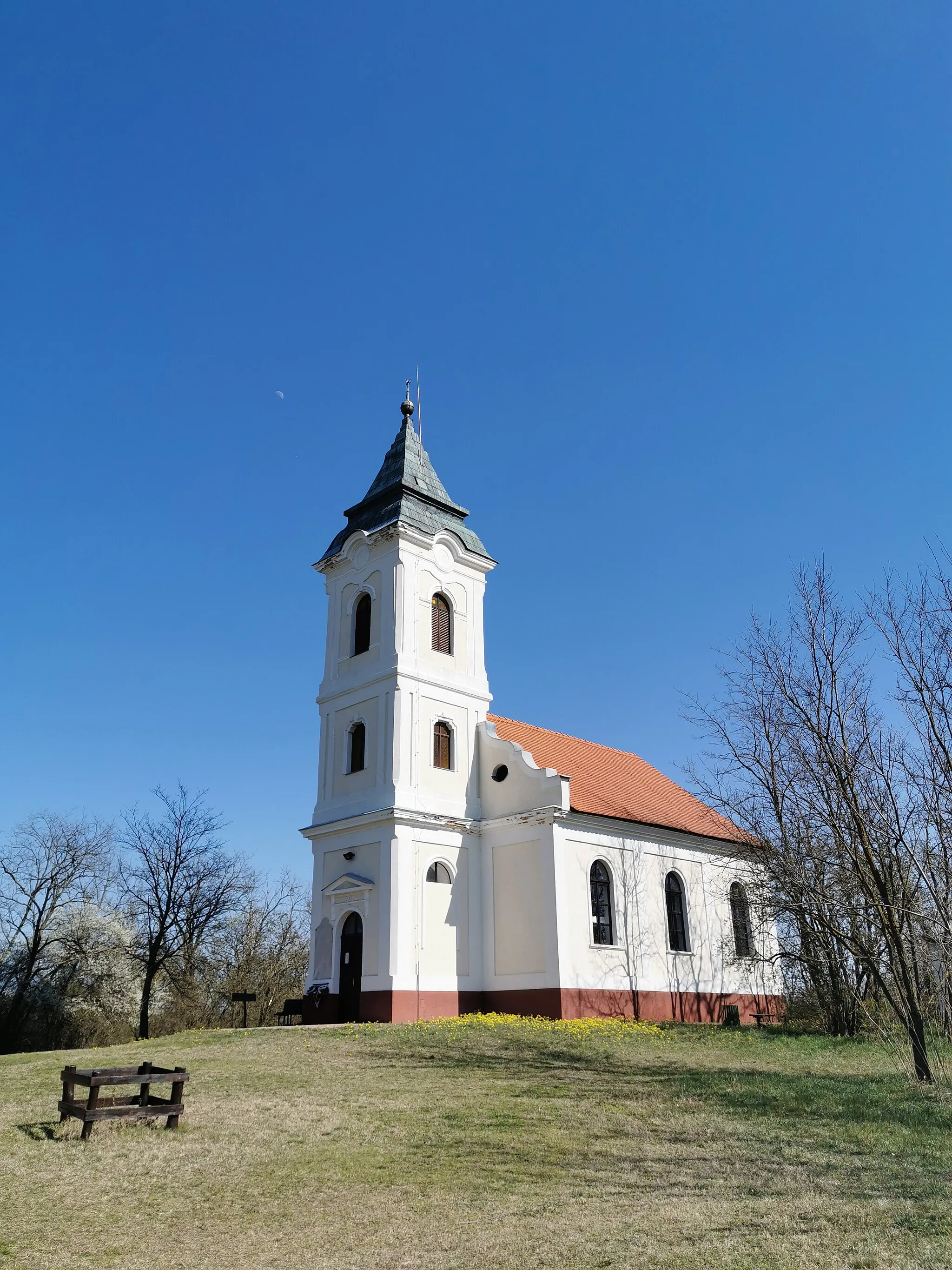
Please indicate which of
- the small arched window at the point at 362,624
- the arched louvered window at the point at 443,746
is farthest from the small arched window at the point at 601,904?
the small arched window at the point at 362,624

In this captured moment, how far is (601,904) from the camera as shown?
89.6 feet

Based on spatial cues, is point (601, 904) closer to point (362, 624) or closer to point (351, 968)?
point (351, 968)

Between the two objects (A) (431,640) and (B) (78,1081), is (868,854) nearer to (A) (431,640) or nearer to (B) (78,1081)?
(B) (78,1081)

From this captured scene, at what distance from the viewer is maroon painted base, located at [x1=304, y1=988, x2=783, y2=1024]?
24.5 meters

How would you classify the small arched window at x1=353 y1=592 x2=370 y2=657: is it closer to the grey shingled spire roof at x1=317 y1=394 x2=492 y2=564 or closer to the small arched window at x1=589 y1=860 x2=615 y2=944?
the grey shingled spire roof at x1=317 y1=394 x2=492 y2=564

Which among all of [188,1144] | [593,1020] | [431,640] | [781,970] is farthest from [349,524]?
[188,1144]

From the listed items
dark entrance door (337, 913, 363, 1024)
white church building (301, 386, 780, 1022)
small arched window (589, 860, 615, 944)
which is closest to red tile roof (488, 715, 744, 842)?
white church building (301, 386, 780, 1022)

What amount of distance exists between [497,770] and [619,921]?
5.57 meters

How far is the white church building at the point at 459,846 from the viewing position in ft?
84.3

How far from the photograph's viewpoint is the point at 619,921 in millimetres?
27438

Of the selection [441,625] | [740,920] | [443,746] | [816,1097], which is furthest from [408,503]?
[816,1097]

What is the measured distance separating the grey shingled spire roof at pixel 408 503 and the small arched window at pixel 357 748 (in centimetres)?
608

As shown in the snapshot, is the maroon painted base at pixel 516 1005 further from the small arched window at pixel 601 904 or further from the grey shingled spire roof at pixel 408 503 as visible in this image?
the grey shingled spire roof at pixel 408 503

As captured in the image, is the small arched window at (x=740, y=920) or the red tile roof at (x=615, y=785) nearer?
the red tile roof at (x=615, y=785)
